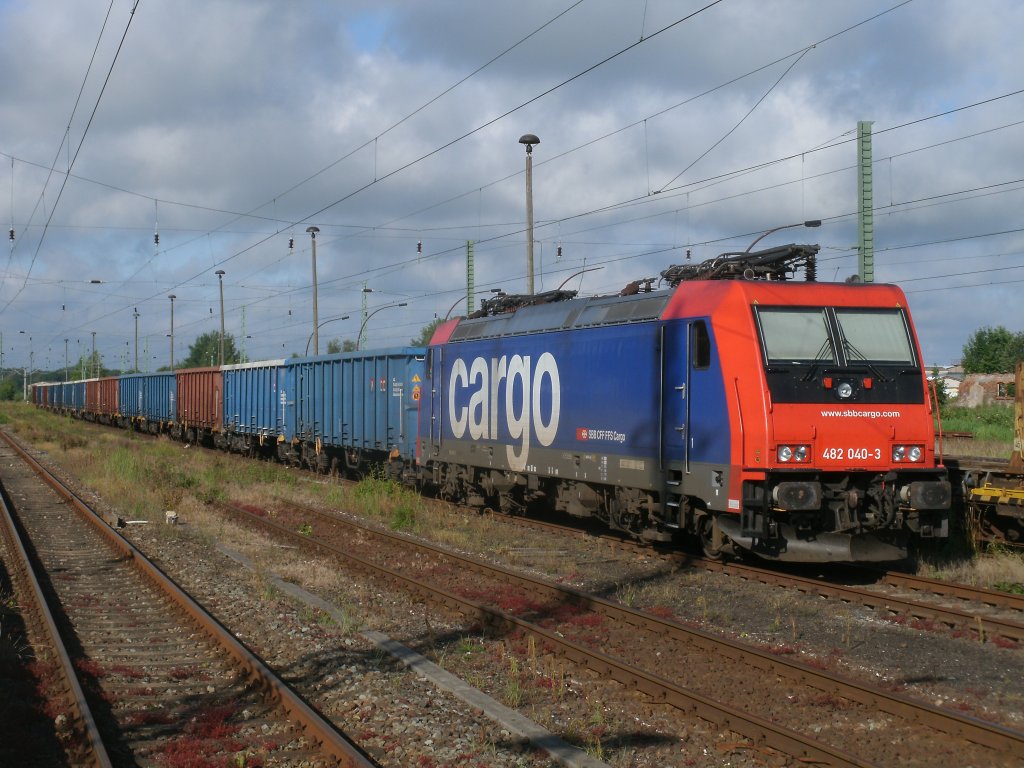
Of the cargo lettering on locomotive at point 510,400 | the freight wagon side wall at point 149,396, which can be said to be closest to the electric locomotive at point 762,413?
the cargo lettering on locomotive at point 510,400

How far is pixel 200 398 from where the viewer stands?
37.8 metres

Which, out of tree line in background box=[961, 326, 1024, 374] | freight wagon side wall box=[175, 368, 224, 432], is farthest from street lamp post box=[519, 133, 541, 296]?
tree line in background box=[961, 326, 1024, 374]

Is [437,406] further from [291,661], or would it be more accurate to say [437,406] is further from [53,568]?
[291,661]

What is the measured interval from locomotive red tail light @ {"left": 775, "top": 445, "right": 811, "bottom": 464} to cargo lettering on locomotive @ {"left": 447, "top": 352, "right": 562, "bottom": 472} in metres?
4.36

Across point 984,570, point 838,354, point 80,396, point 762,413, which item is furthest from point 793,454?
point 80,396

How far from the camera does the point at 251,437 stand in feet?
105

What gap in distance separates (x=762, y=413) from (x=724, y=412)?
1.48 ft

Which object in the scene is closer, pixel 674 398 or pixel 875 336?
pixel 875 336

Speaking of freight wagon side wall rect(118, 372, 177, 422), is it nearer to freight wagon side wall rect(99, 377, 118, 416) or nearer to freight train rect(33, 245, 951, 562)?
freight wagon side wall rect(99, 377, 118, 416)

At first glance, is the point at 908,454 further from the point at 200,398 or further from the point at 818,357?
the point at 200,398

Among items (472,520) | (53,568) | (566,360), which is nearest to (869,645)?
(566,360)

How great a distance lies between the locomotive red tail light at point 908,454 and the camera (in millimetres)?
10617

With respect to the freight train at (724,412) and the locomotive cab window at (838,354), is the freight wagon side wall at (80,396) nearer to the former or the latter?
the freight train at (724,412)

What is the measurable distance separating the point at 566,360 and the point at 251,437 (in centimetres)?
2060
